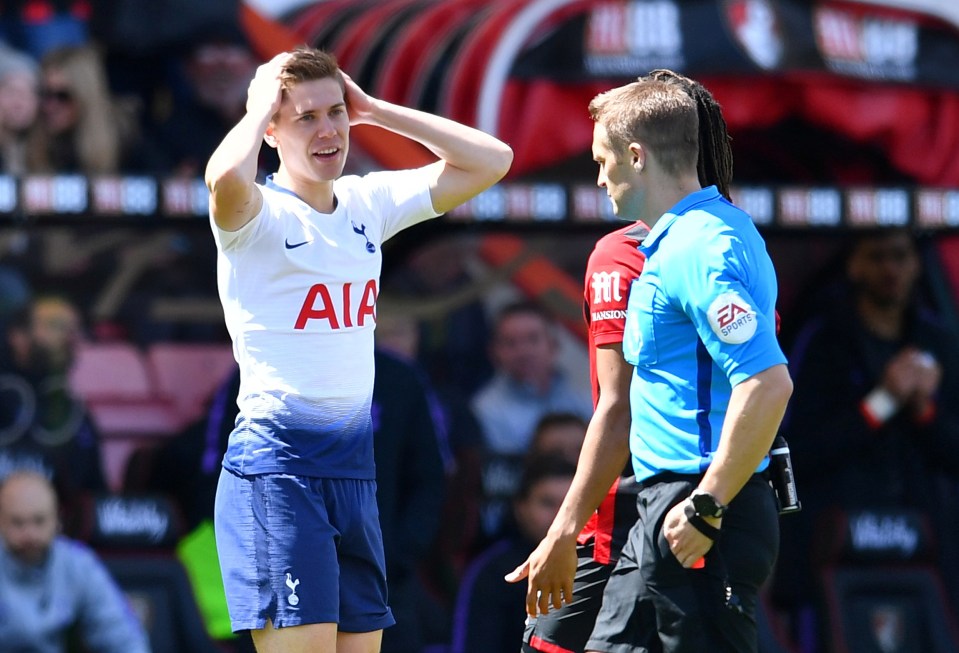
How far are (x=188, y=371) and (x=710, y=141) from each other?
4062mm

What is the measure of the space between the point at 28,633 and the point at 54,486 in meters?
0.83

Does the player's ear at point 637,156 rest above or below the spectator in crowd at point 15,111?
below

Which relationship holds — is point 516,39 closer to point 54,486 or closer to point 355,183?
point 54,486

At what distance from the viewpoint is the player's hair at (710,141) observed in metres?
3.76

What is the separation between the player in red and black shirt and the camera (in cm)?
367

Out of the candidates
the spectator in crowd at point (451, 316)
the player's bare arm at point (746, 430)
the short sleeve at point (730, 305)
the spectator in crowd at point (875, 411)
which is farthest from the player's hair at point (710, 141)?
the spectator in crowd at point (875, 411)

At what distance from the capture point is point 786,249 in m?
8.41

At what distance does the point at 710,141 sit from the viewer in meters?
3.78

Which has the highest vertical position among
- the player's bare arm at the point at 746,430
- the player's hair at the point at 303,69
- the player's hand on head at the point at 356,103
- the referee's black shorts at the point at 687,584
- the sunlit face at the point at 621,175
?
the player's hair at the point at 303,69

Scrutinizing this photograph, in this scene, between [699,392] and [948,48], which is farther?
[948,48]

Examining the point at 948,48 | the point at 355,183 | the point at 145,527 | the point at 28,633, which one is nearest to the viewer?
the point at 355,183

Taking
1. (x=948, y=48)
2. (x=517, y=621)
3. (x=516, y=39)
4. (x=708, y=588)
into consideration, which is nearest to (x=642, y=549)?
(x=708, y=588)

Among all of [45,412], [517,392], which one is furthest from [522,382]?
[45,412]

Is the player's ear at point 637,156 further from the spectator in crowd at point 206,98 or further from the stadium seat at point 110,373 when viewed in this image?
the stadium seat at point 110,373
